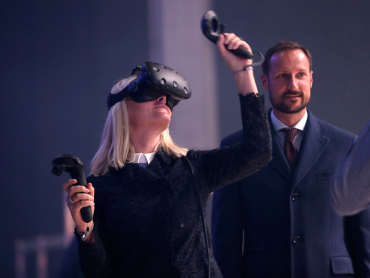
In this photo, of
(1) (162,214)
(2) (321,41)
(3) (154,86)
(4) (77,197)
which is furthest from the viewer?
(2) (321,41)

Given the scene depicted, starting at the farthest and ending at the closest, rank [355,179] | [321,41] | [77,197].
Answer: [321,41] < [77,197] < [355,179]

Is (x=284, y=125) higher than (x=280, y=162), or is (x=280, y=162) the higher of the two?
(x=284, y=125)

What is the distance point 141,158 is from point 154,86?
0.80 feet

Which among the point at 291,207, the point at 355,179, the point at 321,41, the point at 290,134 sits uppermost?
the point at 321,41

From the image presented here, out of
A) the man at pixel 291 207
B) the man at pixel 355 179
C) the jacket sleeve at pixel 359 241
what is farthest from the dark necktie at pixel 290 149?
the man at pixel 355 179

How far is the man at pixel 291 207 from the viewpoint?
129 centimetres

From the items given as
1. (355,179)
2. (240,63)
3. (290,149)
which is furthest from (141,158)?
(355,179)

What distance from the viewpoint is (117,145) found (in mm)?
1270

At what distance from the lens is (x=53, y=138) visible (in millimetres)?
2045

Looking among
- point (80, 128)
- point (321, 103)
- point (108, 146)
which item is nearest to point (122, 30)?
point (80, 128)

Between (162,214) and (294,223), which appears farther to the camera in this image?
(294,223)

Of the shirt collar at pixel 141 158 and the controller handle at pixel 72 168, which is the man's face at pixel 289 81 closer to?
the shirt collar at pixel 141 158

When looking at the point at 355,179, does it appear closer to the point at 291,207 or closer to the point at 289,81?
the point at 291,207

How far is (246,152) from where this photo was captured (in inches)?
42.4
